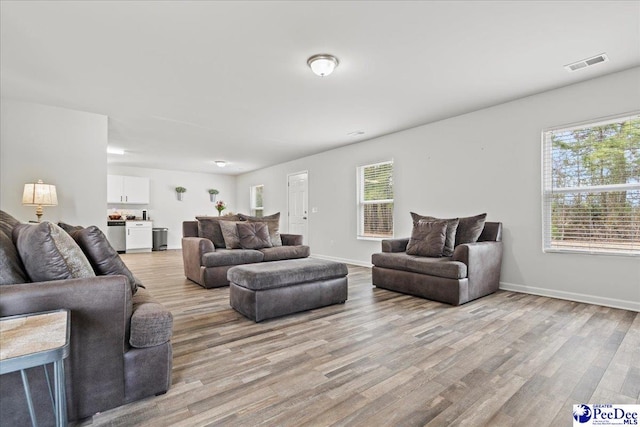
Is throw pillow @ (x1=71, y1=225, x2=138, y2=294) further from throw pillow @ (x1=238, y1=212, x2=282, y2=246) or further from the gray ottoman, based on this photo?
throw pillow @ (x1=238, y1=212, x2=282, y2=246)

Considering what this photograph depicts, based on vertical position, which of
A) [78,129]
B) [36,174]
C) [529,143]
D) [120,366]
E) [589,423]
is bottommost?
[589,423]

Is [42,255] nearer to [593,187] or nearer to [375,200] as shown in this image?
[593,187]

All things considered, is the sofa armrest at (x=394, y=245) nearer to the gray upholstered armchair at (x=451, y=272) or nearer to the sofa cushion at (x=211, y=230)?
the gray upholstered armchair at (x=451, y=272)

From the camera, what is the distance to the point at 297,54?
2.87m

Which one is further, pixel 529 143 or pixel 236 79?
pixel 529 143

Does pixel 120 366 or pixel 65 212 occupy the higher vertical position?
pixel 65 212

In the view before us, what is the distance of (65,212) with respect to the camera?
4.27 m

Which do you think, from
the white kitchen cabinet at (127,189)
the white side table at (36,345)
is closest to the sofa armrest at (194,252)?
the white side table at (36,345)

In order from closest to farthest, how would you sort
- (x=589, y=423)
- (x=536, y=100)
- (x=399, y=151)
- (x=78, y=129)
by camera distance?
(x=589, y=423), (x=536, y=100), (x=78, y=129), (x=399, y=151)

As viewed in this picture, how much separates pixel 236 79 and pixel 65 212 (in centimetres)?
310

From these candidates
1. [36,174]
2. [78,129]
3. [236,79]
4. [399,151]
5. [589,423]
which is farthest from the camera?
[399,151]

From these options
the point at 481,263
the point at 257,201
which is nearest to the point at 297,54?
the point at 481,263

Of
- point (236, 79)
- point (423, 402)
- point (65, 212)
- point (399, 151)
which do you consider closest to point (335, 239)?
point (399, 151)

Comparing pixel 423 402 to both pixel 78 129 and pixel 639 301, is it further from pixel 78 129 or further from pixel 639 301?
pixel 78 129
